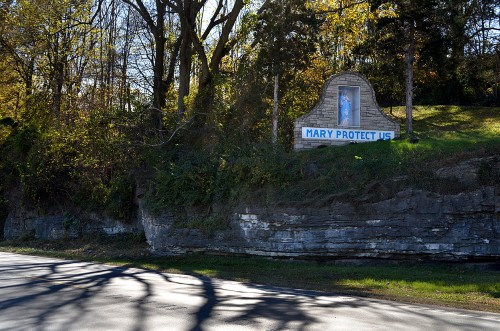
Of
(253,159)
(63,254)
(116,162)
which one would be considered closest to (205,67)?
(116,162)

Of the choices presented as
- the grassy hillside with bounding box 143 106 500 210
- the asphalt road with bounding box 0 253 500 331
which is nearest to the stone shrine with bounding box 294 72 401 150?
the grassy hillside with bounding box 143 106 500 210

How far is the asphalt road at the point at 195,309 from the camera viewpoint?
29.2 ft

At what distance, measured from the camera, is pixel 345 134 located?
23578mm

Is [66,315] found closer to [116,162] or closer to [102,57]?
[116,162]

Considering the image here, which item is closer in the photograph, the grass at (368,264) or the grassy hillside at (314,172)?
the grass at (368,264)

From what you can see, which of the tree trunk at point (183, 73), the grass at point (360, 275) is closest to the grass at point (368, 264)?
the grass at point (360, 275)

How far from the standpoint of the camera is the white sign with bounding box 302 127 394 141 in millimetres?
23219

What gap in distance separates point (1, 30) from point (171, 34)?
949cm

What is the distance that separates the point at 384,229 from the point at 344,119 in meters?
7.09

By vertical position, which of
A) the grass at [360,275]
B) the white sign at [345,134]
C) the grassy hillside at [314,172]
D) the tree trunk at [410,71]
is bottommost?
the grass at [360,275]

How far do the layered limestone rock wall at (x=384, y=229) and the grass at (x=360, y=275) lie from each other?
0.43 m

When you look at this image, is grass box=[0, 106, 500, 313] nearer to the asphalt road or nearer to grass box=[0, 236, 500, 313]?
grass box=[0, 236, 500, 313]

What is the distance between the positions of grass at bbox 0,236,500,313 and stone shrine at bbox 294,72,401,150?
607 centimetres

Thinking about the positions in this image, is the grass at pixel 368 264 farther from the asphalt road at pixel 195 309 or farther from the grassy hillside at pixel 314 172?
the asphalt road at pixel 195 309
